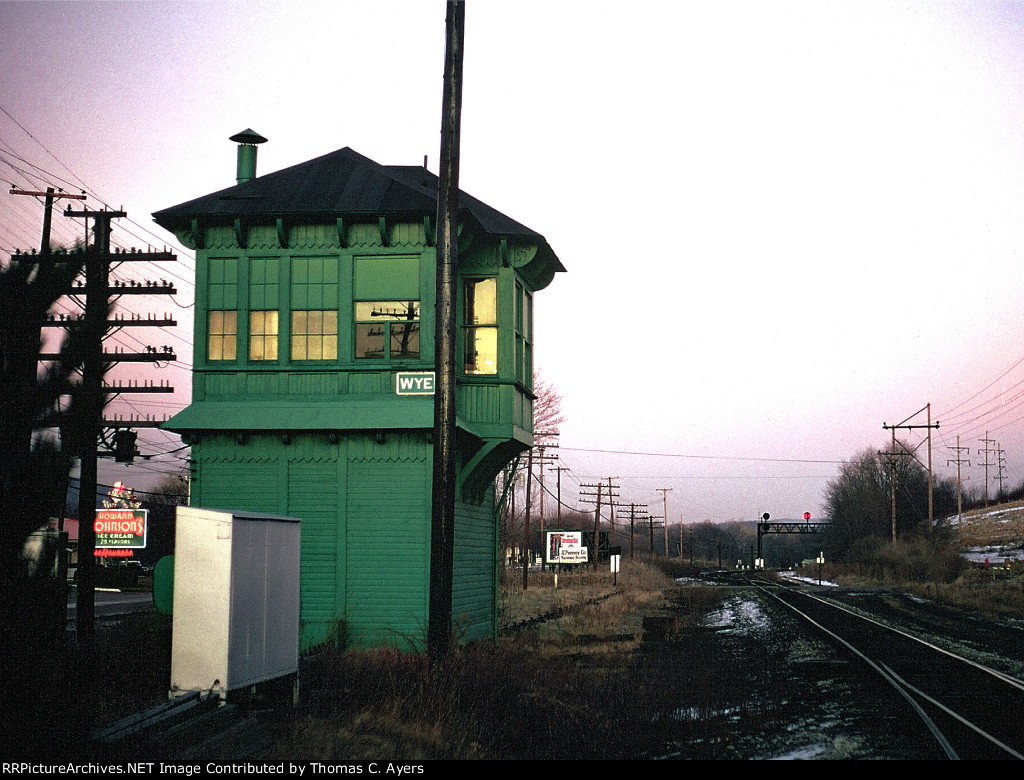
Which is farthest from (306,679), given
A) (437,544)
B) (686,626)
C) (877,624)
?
(877,624)

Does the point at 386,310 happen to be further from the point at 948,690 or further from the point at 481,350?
the point at 948,690

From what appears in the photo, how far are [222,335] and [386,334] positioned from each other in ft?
9.73

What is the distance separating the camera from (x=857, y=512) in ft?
365

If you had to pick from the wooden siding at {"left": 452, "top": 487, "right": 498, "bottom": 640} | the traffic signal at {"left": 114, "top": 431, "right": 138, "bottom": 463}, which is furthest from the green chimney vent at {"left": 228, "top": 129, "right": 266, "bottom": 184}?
the wooden siding at {"left": 452, "top": 487, "right": 498, "bottom": 640}

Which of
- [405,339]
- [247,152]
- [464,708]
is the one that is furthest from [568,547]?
[464,708]

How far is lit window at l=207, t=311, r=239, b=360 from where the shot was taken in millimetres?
17734

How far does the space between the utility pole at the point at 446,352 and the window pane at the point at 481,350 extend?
6094mm

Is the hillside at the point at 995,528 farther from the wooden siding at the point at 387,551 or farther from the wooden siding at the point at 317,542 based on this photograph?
the wooden siding at the point at 317,542

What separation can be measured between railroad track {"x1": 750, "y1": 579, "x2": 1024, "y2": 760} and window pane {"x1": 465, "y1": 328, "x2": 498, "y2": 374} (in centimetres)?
828

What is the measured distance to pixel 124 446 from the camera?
22547 mm

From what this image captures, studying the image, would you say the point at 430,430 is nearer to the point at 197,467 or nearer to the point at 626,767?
the point at 197,467

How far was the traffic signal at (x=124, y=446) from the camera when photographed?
2239cm

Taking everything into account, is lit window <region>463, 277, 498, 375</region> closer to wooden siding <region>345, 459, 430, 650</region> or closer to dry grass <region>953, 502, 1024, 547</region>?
wooden siding <region>345, 459, 430, 650</region>

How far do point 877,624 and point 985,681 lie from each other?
43.3 feet
